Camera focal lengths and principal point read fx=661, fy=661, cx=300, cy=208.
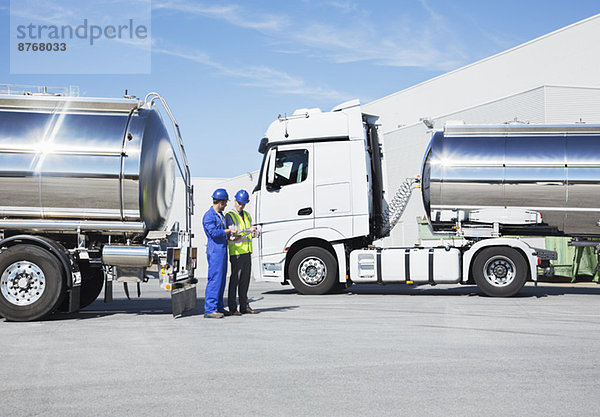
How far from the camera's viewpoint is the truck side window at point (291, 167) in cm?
1399

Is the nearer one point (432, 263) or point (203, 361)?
point (203, 361)

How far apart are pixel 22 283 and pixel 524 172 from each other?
30.2 ft

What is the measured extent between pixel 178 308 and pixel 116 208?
69.8 inches

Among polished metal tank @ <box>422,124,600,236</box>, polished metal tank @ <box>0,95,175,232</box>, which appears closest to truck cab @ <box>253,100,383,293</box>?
polished metal tank @ <box>422,124,600,236</box>

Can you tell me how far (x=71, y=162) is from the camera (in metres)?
9.74

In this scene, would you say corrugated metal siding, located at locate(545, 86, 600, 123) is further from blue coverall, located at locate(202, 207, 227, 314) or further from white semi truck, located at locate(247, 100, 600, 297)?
blue coverall, located at locate(202, 207, 227, 314)

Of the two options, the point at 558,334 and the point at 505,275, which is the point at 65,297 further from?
the point at 505,275

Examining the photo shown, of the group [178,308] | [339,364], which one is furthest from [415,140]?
[339,364]

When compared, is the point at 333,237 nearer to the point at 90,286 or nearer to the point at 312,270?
the point at 312,270

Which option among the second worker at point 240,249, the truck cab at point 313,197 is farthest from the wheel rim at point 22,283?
the truck cab at point 313,197

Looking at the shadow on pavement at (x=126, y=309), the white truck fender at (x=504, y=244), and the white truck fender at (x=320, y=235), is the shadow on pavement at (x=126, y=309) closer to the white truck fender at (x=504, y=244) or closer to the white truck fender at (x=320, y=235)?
the white truck fender at (x=320, y=235)

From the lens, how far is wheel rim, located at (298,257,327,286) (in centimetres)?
1404

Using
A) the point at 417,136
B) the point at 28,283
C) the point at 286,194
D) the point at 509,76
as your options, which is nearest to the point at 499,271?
the point at 286,194

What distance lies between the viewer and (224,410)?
4.69 meters
